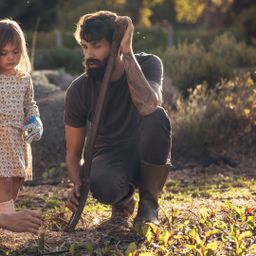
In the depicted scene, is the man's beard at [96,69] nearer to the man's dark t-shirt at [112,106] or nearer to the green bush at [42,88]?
the man's dark t-shirt at [112,106]

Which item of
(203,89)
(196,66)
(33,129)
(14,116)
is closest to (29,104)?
(14,116)

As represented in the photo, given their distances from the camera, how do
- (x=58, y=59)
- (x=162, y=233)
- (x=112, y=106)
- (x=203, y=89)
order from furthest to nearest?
(x=58, y=59) < (x=203, y=89) < (x=112, y=106) < (x=162, y=233)

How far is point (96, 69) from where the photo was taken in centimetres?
477

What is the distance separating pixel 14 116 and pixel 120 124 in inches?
27.0

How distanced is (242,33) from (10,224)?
861 inches

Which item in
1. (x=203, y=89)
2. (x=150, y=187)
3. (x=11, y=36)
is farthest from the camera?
(x=203, y=89)

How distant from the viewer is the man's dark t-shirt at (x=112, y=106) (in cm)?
496

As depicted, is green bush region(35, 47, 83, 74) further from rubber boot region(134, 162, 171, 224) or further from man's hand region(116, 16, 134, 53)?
man's hand region(116, 16, 134, 53)

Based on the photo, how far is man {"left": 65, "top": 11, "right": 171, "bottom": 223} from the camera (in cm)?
473

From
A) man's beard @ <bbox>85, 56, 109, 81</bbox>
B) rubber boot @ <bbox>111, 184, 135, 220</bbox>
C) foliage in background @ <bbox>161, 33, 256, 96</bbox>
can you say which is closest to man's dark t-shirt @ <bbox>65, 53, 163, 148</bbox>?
man's beard @ <bbox>85, 56, 109, 81</bbox>

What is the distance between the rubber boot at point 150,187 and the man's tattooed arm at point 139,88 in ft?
1.16

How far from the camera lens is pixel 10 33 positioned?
15.6ft

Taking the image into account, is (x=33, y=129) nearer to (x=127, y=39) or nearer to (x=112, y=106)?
Answer: (x=112, y=106)

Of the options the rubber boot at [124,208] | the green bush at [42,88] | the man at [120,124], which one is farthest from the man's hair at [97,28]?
the green bush at [42,88]
